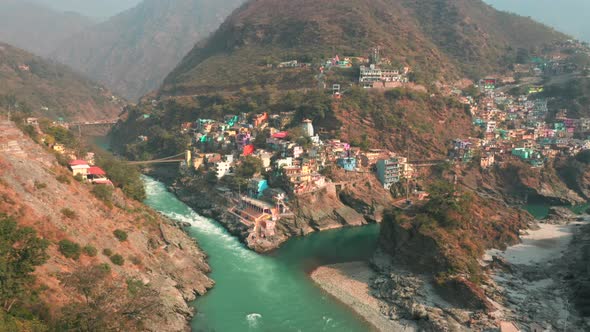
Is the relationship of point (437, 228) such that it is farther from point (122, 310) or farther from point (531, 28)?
point (531, 28)

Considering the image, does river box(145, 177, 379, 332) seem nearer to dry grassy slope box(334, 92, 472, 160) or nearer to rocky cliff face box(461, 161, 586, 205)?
dry grassy slope box(334, 92, 472, 160)

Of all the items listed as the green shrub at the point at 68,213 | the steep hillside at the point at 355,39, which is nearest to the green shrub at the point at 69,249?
the green shrub at the point at 68,213

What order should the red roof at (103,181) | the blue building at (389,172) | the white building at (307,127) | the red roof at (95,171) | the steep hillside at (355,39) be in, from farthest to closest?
the steep hillside at (355,39), the white building at (307,127), the blue building at (389,172), the red roof at (95,171), the red roof at (103,181)

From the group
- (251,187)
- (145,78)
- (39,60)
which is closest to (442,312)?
(251,187)

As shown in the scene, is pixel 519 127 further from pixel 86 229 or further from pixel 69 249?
pixel 69 249

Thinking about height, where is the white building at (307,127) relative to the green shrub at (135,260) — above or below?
above

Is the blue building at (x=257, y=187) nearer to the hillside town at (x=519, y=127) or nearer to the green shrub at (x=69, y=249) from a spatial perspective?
the green shrub at (x=69, y=249)

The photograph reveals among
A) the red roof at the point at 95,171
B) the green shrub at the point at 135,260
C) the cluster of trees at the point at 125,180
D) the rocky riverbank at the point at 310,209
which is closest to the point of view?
the green shrub at the point at 135,260
